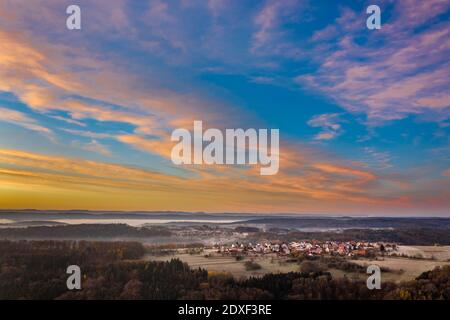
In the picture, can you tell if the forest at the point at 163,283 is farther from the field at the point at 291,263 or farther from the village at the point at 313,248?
the village at the point at 313,248

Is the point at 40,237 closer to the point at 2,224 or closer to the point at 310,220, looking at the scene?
the point at 2,224

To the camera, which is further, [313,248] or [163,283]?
[313,248]

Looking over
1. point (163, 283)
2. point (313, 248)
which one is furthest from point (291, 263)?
point (163, 283)

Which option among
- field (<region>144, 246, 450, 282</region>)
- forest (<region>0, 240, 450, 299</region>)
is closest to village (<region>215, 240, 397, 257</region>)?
field (<region>144, 246, 450, 282</region>)

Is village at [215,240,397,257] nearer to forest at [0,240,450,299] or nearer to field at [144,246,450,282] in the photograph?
field at [144,246,450,282]

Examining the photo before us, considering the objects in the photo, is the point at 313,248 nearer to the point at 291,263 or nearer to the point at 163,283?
the point at 291,263

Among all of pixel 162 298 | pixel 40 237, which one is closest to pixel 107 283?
pixel 162 298

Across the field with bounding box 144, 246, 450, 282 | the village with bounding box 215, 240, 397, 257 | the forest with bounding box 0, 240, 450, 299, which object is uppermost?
the village with bounding box 215, 240, 397, 257
